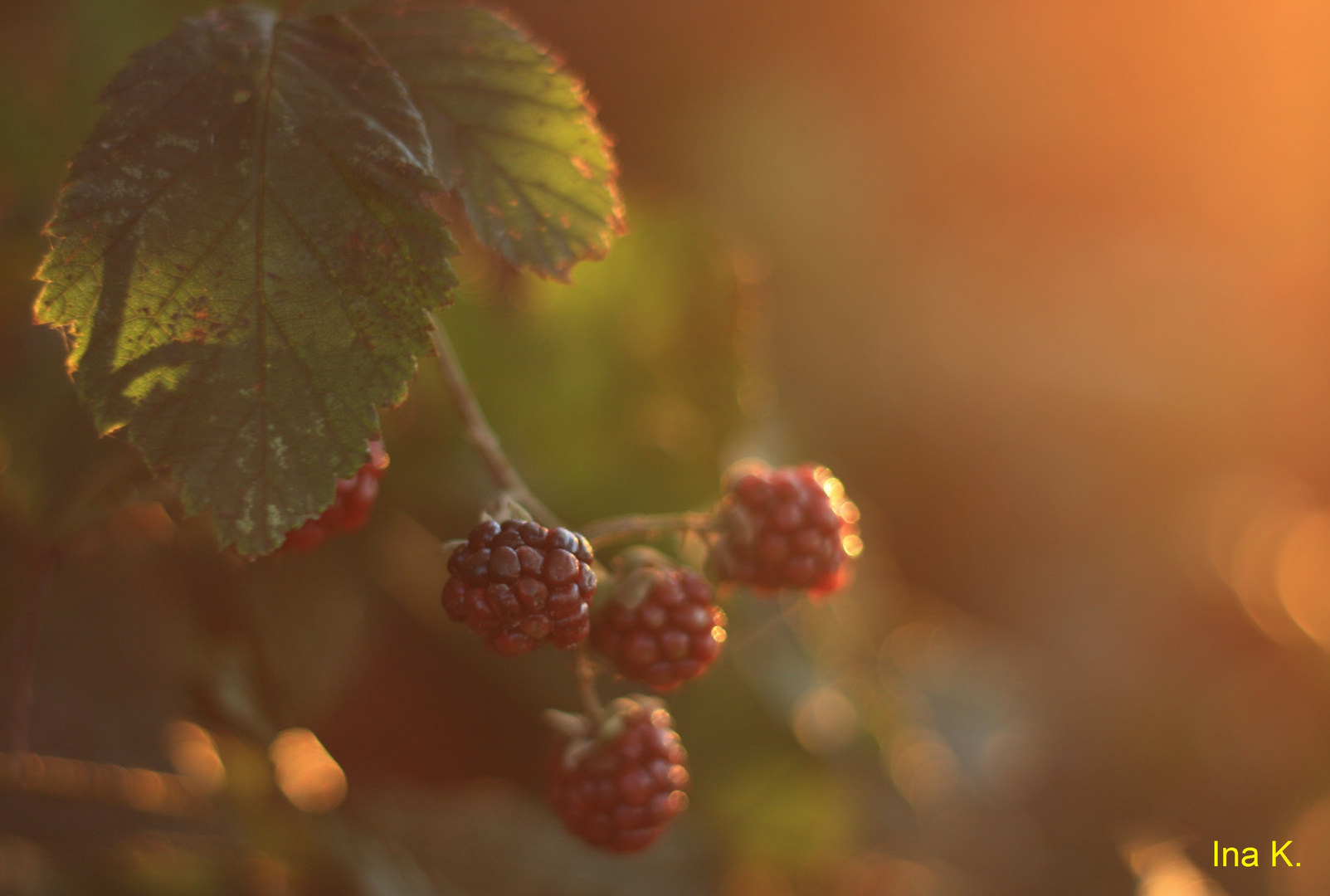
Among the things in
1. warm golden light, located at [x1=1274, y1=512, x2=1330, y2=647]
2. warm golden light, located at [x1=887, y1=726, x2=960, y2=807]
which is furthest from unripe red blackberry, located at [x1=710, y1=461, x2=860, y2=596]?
warm golden light, located at [x1=1274, y1=512, x2=1330, y2=647]

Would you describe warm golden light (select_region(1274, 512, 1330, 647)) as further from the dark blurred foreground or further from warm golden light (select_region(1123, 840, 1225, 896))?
warm golden light (select_region(1123, 840, 1225, 896))

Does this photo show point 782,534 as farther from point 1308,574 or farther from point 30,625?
point 1308,574

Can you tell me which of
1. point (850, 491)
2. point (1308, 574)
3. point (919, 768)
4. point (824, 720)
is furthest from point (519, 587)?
point (1308, 574)

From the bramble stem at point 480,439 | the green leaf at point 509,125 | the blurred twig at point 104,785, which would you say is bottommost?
the blurred twig at point 104,785

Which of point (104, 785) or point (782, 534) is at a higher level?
point (782, 534)

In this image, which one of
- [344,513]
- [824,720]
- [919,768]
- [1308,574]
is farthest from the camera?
[1308,574]

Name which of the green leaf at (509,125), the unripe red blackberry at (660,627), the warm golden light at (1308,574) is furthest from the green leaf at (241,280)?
the warm golden light at (1308,574)

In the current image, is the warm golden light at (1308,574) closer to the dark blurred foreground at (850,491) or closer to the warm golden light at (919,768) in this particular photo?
the dark blurred foreground at (850,491)
